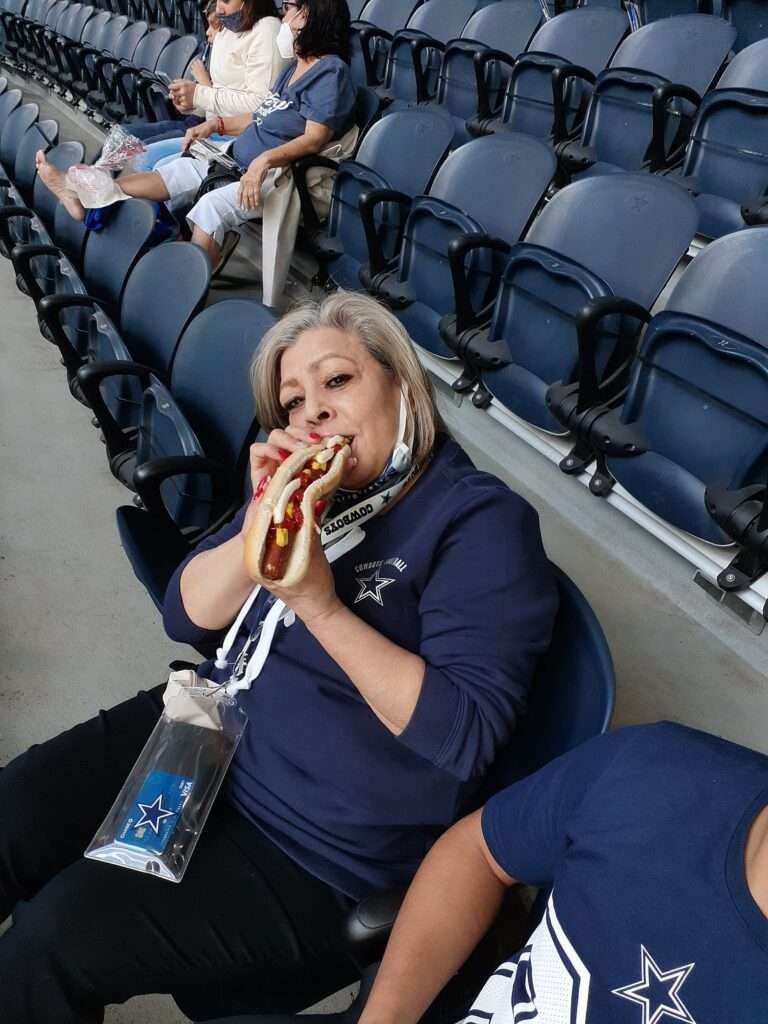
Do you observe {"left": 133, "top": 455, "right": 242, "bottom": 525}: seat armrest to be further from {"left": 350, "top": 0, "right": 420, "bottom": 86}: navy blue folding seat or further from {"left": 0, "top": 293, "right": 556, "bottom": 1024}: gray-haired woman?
{"left": 350, "top": 0, "right": 420, "bottom": 86}: navy blue folding seat

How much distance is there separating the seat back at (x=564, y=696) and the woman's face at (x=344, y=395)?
12.0 inches

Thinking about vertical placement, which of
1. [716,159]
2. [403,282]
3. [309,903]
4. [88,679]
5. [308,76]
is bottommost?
[88,679]

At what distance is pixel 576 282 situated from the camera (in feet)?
6.48

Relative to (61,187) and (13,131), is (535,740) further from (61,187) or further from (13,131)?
(13,131)

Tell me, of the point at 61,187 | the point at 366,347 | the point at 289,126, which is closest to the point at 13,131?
the point at 61,187

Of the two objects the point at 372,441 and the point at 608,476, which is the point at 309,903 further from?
the point at 608,476

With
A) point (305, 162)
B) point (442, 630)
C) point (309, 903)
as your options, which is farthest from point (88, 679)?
point (305, 162)

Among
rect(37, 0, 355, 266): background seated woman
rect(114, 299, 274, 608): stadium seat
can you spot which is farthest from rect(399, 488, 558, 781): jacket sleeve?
rect(37, 0, 355, 266): background seated woman

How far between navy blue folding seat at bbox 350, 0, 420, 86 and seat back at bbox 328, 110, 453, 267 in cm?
141

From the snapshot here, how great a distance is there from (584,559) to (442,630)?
1.25 m

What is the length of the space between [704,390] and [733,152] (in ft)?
4.16

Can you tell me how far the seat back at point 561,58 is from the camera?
3.27 m

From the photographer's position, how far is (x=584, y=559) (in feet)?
6.81

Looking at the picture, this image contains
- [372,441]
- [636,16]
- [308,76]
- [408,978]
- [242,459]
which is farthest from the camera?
[636,16]
